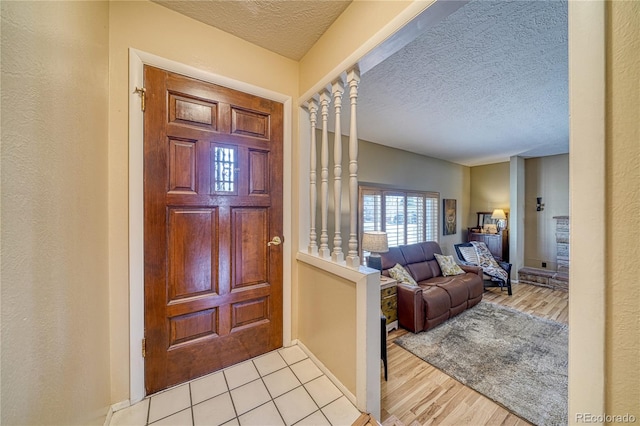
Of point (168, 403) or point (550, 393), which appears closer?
point (168, 403)

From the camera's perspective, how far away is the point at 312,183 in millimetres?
1921

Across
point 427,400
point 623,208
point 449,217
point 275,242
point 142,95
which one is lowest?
point 427,400

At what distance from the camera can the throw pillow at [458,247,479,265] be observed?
14.0ft

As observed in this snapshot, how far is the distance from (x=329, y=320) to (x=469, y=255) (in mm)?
3915

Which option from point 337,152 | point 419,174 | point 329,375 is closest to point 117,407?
point 329,375

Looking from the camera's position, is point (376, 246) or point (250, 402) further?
point (376, 246)

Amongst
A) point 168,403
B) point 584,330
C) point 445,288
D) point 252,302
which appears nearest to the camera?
point 584,330

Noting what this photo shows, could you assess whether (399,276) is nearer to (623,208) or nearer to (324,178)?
(324,178)

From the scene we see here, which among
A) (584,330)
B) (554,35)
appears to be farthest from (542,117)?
(584,330)

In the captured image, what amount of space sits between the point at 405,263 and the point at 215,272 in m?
2.88

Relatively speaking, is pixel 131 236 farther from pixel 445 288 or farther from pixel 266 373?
pixel 445 288

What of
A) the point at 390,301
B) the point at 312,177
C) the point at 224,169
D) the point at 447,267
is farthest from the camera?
the point at 447,267

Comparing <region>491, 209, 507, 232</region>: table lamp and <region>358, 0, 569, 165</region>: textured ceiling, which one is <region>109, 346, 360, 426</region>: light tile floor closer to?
<region>358, 0, 569, 165</region>: textured ceiling

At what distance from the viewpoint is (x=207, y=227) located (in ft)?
5.17
